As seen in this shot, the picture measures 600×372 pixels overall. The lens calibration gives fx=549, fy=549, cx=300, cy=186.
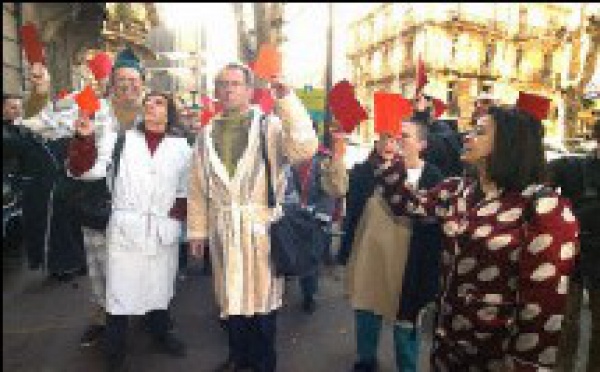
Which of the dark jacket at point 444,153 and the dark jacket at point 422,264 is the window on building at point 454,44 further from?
the dark jacket at point 422,264

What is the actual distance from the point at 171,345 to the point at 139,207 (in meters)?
1.21

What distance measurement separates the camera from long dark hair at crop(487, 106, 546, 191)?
7.27 feet

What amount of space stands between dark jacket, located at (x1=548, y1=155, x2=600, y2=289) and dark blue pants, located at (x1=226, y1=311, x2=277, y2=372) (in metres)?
1.83

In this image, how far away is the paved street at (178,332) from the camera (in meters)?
3.98

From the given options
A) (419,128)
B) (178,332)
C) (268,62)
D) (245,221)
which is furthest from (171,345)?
(419,128)

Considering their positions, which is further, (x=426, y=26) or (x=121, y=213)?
(x=426, y=26)

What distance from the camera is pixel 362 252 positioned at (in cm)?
336

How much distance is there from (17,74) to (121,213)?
9853mm

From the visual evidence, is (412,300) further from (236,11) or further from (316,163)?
(236,11)

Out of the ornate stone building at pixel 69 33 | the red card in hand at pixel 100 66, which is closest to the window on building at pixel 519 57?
the ornate stone building at pixel 69 33

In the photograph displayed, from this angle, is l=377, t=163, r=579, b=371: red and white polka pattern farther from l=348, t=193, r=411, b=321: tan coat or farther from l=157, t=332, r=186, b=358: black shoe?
l=157, t=332, r=186, b=358: black shoe

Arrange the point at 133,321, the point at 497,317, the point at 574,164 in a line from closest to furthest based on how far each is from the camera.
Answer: the point at 497,317, the point at 574,164, the point at 133,321

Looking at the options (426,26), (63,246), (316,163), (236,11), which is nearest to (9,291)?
(63,246)

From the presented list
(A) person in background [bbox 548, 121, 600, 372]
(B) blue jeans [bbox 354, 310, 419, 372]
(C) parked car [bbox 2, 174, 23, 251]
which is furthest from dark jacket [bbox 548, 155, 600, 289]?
(C) parked car [bbox 2, 174, 23, 251]
